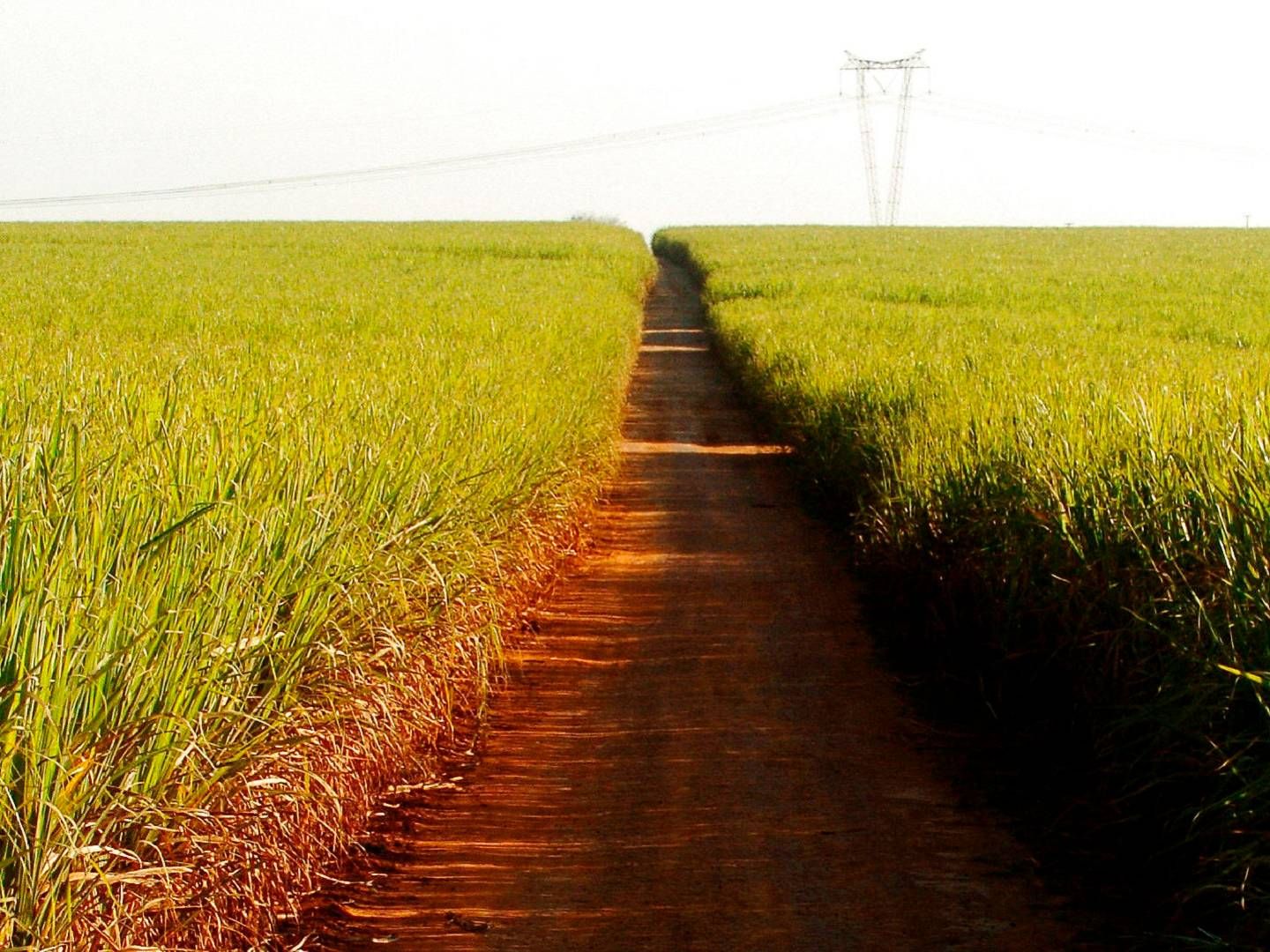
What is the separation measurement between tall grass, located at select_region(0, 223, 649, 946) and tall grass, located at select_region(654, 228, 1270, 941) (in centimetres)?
204

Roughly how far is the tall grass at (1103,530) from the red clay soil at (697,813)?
1.63ft

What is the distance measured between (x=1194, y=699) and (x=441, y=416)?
3742mm

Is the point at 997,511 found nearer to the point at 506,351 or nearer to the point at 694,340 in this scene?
the point at 506,351

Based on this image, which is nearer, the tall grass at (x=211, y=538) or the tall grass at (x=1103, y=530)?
the tall grass at (x=211, y=538)

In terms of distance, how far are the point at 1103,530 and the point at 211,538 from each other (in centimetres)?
307

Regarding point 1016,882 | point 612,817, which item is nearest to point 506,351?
point 612,817

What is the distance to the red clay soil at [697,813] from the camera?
161 inches

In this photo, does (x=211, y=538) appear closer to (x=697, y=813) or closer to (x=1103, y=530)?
(x=697, y=813)

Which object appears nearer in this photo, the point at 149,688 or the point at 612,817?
the point at 149,688

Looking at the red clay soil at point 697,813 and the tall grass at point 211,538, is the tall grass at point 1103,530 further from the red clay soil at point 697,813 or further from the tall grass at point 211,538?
the tall grass at point 211,538

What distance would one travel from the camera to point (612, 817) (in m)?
4.89

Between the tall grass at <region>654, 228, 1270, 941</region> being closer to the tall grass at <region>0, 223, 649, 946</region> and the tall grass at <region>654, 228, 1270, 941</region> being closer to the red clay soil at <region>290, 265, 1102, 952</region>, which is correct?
the red clay soil at <region>290, 265, 1102, 952</region>

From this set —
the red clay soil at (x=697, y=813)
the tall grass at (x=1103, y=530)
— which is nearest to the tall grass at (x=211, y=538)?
the red clay soil at (x=697, y=813)

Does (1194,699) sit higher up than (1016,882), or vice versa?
(1194,699)
